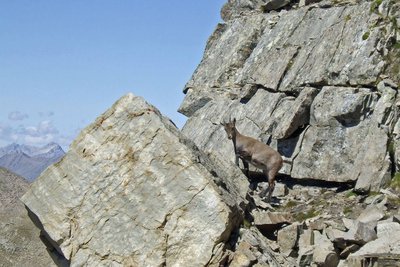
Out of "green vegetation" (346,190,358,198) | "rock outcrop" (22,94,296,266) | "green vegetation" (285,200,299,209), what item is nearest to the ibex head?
"green vegetation" (285,200,299,209)

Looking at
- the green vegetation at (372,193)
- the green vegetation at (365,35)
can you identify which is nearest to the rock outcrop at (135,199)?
the green vegetation at (372,193)

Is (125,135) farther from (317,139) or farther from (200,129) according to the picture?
(200,129)

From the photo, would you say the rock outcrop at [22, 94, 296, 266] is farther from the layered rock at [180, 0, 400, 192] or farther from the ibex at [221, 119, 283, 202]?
the ibex at [221, 119, 283, 202]

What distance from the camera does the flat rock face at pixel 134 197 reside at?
15.5 metres

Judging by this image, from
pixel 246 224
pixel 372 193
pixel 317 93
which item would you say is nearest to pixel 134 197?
pixel 246 224

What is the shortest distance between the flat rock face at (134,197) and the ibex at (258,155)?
8244mm

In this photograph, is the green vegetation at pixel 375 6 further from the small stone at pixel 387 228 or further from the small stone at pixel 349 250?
the small stone at pixel 349 250

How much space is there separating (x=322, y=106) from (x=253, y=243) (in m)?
12.3

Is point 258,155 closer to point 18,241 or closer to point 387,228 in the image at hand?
point 387,228

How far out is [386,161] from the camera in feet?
76.3

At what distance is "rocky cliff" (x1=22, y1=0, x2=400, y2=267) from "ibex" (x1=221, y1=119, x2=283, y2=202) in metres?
0.98

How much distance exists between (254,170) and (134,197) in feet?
40.7

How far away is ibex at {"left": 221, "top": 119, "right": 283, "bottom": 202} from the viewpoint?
25.6 metres

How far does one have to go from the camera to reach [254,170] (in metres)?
27.8
